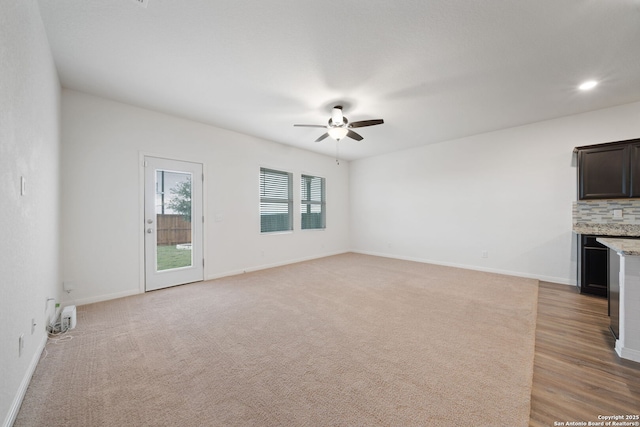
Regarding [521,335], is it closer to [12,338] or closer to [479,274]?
[479,274]

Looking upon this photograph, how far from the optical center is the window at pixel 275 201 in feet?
17.7

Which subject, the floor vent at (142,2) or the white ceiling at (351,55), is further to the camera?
the white ceiling at (351,55)

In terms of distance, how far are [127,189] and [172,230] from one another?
0.86 meters

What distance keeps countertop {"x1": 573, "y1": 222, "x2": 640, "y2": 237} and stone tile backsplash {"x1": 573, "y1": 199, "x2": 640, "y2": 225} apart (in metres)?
0.07

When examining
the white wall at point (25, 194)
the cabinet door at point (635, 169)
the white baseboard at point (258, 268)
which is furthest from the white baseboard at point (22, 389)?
the cabinet door at point (635, 169)

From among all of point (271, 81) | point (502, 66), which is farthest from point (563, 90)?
point (271, 81)

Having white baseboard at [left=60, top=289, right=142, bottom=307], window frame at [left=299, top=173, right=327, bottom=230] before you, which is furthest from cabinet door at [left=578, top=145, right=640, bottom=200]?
white baseboard at [left=60, top=289, right=142, bottom=307]

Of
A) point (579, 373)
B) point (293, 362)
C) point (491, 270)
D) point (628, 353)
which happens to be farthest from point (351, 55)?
point (491, 270)

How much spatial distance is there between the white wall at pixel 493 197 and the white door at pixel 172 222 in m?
4.48

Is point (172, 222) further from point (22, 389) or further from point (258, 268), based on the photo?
point (22, 389)

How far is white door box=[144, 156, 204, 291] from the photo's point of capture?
3787 mm

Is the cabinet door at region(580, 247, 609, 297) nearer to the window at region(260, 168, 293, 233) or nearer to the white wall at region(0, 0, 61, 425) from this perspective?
the window at region(260, 168, 293, 233)

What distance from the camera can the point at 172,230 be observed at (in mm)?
4023

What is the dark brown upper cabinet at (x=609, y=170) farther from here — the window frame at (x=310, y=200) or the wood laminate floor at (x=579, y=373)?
the window frame at (x=310, y=200)
